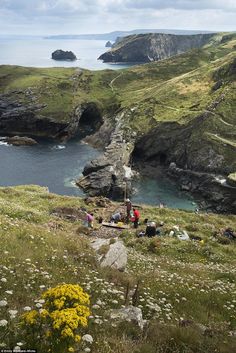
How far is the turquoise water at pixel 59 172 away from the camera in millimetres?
85881

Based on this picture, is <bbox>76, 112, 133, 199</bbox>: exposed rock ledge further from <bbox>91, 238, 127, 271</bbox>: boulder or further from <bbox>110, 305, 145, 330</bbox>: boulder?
<bbox>110, 305, 145, 330</bbox>: boulder

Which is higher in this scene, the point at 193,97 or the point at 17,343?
the point at 17,343

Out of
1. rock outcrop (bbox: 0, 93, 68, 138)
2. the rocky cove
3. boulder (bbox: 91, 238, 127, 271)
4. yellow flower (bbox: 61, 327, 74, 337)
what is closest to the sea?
the rocky cove

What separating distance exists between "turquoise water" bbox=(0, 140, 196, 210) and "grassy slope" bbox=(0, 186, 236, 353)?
166 feet

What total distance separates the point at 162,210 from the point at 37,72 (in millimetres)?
158577

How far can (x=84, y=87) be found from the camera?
178 meters

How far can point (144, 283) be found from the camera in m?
19.3

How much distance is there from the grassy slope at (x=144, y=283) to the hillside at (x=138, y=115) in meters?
55.0

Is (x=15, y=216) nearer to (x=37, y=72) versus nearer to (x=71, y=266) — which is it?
(x=71, y=266)

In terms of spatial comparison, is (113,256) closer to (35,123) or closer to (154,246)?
(154,246)

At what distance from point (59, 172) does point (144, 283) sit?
80.9 meters

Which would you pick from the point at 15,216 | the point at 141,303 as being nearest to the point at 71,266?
the point at 141,303

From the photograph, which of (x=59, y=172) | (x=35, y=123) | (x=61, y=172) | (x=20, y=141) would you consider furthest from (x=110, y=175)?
(x=35, y=123)

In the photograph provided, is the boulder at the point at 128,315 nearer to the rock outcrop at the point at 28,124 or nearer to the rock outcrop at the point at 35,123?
the rock outcrop at the point at 35,123
